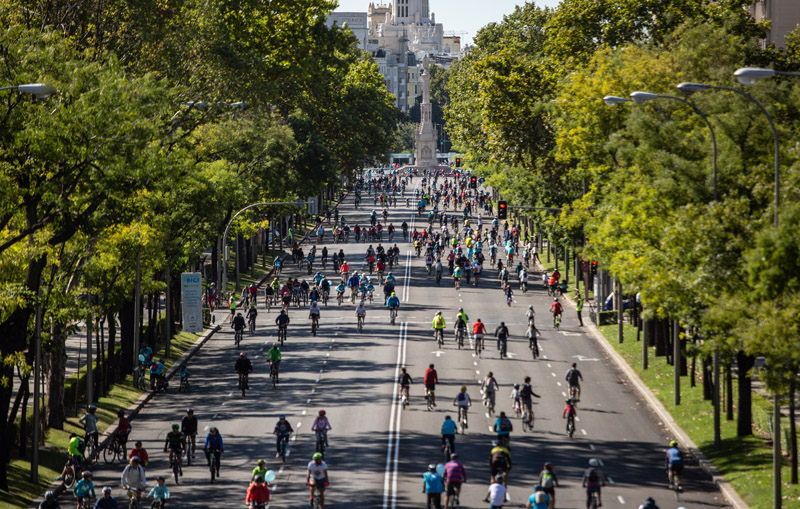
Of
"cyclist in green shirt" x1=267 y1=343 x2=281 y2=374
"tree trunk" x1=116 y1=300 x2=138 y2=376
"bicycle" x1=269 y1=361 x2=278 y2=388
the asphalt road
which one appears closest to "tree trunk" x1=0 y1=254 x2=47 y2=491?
the asphalt road

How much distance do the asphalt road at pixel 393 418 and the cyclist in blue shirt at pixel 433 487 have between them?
1.54m

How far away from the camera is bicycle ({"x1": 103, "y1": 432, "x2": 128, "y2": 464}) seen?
31.2m

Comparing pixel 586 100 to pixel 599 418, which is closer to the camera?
pixel 599 418

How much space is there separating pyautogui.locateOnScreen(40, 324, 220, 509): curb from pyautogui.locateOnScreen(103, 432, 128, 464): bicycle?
0.70 ft

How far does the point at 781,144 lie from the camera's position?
1099 inches

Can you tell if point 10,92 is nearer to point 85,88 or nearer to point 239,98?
point 85,88

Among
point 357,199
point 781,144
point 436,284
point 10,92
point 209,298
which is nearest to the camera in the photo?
point 10,92

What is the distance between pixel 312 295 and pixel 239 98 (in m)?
10.7

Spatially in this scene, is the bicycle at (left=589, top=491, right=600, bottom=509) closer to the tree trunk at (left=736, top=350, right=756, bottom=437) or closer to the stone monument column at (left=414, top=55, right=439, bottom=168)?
the tree trunk at (left=736, top=350, right=756, bottom=437)

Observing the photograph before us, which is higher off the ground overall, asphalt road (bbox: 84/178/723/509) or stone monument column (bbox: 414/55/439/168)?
stone monument column (bbox: 414/55/439/168)

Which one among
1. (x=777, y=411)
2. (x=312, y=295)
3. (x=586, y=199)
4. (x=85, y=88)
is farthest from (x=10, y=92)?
(x=312, y=295)

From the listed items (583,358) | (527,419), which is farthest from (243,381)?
(583,358)

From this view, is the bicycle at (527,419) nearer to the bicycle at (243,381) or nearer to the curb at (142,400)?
the bicycle at (243,381)

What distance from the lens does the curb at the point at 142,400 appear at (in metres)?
28.8
